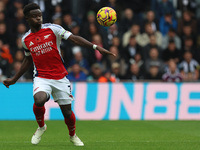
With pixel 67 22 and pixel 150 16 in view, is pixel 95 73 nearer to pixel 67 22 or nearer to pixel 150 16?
pixel 67 22

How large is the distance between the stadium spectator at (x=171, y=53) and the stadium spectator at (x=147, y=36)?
42 centimetres

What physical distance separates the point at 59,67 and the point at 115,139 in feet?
6.78

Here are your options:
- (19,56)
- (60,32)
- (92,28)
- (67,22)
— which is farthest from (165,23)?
(60,32)

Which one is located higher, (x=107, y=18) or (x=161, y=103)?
(x=107, y=18)

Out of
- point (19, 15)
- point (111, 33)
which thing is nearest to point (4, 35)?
point (19, 15)

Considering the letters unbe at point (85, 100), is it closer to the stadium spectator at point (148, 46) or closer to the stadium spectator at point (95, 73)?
the stadium spectator at point (95, 73)

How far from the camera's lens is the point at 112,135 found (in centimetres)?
1039

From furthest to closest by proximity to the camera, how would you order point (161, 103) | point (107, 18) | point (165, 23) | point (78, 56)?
1. point (165, 23)
2. point (78, 56)
3. point (161, 103)
4. point (107, 18)

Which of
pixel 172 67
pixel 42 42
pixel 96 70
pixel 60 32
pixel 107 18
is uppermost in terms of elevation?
pixel 107 18

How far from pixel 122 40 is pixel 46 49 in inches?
326

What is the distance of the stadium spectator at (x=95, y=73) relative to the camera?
1519 cm

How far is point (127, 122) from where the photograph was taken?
13.8 m

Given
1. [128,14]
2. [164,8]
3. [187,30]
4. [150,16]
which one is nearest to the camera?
[128,14]

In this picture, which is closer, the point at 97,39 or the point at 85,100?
the point at 85,100
